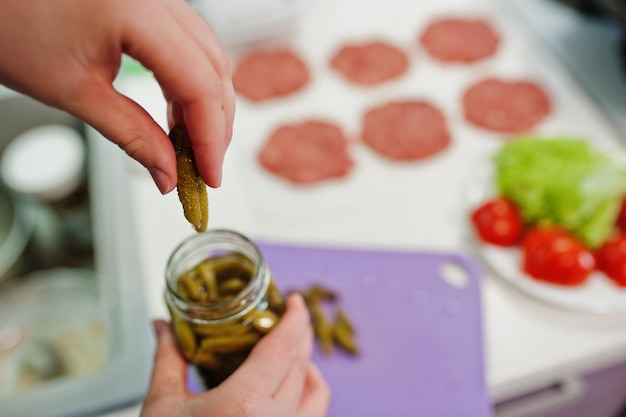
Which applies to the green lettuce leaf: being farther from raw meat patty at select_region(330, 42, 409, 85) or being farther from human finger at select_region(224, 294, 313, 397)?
human finger at select_region(224, 294, 313, 397)

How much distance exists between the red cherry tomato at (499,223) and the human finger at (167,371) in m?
0.56

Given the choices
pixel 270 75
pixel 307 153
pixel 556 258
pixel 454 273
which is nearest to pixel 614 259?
pixel 556 258

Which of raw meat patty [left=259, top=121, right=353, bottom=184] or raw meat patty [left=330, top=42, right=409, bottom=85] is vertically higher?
raw meat patty [left=330, top=42, right=409, bottom=85]

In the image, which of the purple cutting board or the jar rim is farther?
the purple cutting board

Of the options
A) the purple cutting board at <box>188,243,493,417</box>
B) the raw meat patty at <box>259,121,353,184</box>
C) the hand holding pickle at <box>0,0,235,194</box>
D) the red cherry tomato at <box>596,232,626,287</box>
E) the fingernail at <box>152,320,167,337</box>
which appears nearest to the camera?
the hand holding pickle at <box>0,0,235,194</box>

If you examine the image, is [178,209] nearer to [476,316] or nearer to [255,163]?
[255,163]

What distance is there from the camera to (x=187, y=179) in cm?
45

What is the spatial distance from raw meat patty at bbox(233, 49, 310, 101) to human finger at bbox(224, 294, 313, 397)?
0.74 meters

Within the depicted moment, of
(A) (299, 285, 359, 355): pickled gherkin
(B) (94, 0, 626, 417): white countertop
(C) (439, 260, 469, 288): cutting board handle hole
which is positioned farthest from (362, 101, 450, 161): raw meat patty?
(A) (299, 285, 359, 355): pickled gherkin

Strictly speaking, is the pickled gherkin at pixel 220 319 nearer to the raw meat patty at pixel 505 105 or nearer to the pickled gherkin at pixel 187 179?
the pickled gherkin at pixel 187 179

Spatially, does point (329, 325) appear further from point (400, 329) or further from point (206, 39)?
point (206, 39)

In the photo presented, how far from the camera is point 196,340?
61 cm

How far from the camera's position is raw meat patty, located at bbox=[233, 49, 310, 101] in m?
1.29

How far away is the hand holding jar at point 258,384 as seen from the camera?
21.9 inches
